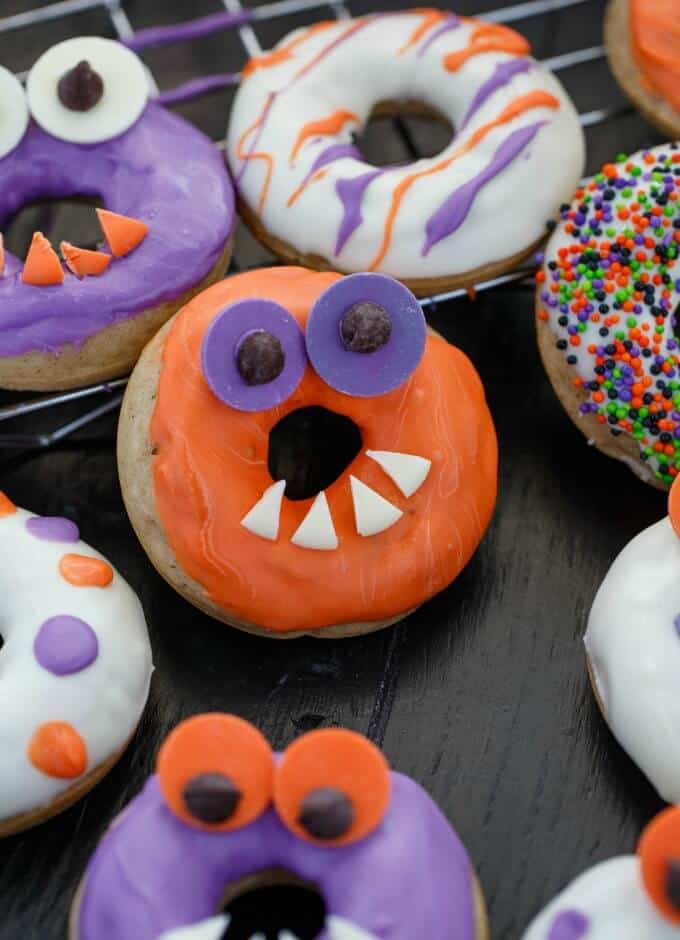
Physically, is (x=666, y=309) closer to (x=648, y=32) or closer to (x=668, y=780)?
(x=648, y=32)

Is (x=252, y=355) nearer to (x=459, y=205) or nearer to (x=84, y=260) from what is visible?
(x=84, y=260)

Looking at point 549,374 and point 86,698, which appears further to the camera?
point 549,374

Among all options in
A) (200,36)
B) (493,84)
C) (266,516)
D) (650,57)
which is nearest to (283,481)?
(266,516)

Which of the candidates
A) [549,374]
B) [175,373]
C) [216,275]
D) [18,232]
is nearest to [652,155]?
[549,374]

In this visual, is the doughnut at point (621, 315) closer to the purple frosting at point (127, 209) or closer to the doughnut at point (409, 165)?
the doughnut at point (409, 165)

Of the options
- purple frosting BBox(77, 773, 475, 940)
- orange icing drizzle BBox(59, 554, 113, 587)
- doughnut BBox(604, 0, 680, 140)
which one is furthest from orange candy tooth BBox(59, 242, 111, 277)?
doughnut BBox(604, 0, 680, 140)
